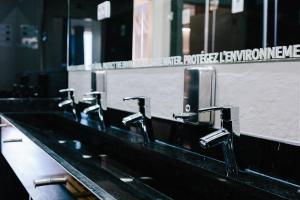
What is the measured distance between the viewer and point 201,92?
1451 mm

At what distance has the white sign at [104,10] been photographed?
2.35 m

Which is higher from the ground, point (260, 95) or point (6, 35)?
point (6, 35)

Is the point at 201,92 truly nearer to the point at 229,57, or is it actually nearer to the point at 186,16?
the point at 229,57

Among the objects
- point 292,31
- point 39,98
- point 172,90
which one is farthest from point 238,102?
point 39,98

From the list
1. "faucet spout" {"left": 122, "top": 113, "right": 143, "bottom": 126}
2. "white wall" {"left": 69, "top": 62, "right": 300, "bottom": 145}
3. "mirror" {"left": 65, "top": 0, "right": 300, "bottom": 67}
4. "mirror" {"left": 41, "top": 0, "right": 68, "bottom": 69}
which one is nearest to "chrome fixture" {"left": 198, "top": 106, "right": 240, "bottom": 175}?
"white wall" {"left": 69, "top": 62, "right": 300, "bottom": 145}

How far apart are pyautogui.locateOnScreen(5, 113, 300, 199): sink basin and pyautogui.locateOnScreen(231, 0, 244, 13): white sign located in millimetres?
498

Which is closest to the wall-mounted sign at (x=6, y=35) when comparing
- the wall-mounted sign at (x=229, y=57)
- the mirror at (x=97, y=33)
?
the mirror at (x=97, y=33)

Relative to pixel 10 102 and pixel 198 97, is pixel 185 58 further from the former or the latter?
pixel 10 102

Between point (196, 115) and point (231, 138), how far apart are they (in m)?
0.30

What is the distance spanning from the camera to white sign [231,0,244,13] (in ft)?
4.26

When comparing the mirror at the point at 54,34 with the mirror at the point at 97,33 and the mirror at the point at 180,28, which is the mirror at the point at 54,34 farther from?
the mirror at the point at 180,28

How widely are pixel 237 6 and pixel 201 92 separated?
33 centimetres

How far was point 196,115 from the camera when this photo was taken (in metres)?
1.45

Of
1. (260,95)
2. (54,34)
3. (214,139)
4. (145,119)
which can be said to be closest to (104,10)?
(54,34)
